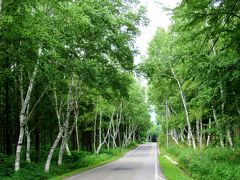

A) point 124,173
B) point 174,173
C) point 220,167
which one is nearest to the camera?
point 220,167

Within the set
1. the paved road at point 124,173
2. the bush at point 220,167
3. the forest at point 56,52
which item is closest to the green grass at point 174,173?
the paved road at point 124,173

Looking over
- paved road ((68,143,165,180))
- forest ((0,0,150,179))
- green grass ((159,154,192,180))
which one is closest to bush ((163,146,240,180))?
green grass ((159,154,192,180))

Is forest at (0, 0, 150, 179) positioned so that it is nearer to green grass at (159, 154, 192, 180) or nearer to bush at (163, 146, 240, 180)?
green grass at (159, 154, 192, 180)

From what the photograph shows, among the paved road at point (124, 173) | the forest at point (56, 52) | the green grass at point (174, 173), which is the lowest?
the paved road at point (124, 173)

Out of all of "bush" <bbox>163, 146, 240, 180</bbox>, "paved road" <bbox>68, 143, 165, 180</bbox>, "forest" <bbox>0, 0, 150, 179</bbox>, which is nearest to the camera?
"bush" <bbox>163, 146, 240, 180</bbox>

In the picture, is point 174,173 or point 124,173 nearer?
point 174,173

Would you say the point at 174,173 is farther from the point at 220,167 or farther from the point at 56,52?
the point at 56,52

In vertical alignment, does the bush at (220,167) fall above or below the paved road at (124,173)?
above

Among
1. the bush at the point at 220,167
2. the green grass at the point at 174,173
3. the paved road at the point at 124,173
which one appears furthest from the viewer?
the paved road at the point at 124,173

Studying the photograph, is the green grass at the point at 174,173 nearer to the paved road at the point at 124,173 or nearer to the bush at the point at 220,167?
the paved road at the point at 124,173

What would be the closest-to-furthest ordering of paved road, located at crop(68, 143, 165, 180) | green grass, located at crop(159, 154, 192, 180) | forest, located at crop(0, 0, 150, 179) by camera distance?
forest, located at crop(0, 0, 150, 179) < green grass, located at crop(159, 154, 192, 180) < paved road, located at crop(68, 143, 165, 180)

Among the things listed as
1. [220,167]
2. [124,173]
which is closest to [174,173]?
[124,173]

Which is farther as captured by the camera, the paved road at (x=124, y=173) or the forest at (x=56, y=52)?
the paved road at (x=124, y=173)

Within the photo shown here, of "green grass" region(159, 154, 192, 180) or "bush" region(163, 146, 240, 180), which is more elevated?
"bush" region(163, 146, 240, 180)
